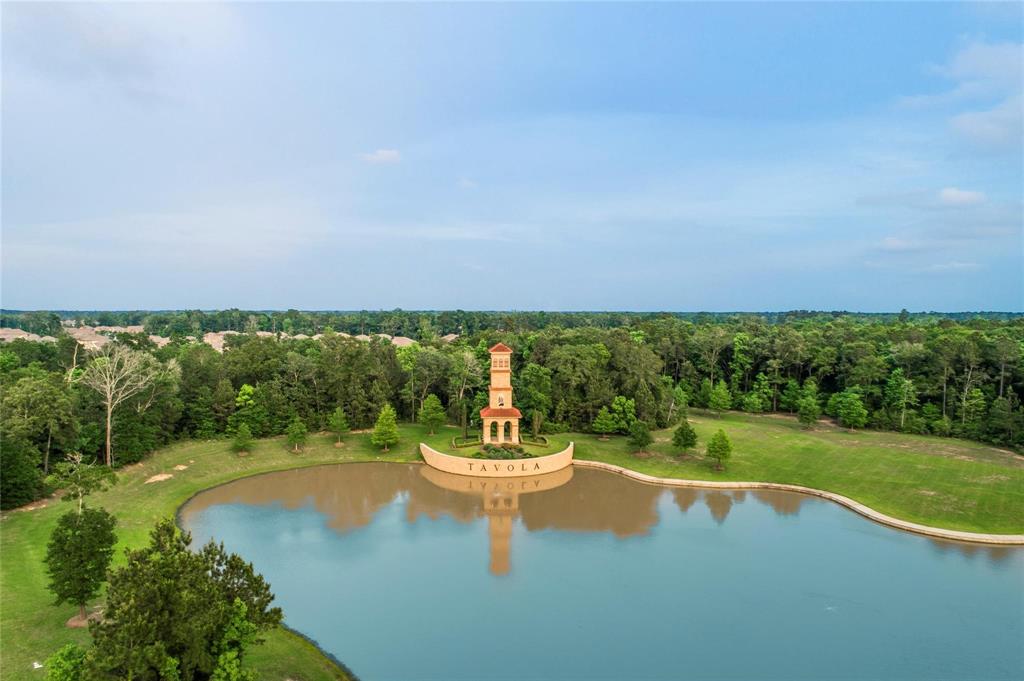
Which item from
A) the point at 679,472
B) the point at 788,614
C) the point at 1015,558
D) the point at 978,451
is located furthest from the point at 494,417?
the point at 978,451

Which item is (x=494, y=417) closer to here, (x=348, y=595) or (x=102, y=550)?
(x=348, y=595)

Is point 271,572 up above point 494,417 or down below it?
below

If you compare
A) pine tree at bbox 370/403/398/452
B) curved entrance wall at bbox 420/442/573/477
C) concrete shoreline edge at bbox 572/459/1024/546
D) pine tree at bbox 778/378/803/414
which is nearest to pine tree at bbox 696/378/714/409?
pine tree at bbox 778/378/803/414

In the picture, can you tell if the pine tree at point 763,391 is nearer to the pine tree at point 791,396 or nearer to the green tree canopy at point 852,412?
the pine tree at point 791,396

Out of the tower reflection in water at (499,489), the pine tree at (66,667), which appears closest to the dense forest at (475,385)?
the tower reflection in water at (499,489)

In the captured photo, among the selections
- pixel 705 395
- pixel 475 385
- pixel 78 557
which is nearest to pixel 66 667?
pixel 78 557
